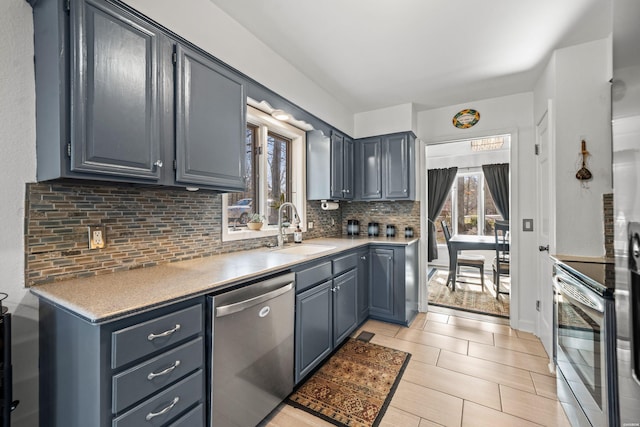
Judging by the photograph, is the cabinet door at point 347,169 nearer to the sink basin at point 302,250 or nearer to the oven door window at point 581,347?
the sink basin at point 302,250

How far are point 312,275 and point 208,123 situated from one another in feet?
4.11

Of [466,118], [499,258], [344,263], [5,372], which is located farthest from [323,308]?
[499,258]

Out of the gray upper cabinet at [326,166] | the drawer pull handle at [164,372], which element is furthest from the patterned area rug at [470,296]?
the drawer pull handle at [164,372]

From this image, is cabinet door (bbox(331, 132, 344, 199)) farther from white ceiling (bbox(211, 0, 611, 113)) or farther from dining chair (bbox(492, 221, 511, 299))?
dining chair (bbox(492, 221, 511, 299))

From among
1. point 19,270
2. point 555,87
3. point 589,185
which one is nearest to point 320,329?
point 19,270

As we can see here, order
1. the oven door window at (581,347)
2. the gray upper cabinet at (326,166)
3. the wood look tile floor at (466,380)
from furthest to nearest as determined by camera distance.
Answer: the gray upper cabinet at (326,166)
the wood look tile floor at (466,380)
the oven door window at (581,347)

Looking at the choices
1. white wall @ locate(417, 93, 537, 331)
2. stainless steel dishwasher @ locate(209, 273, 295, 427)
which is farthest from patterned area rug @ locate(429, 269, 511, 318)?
stainless steel dishwasher @ locate(209, 273, 295, 427)

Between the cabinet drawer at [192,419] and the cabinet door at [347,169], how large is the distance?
2.58 meters

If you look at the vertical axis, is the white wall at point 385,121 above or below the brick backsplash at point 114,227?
above

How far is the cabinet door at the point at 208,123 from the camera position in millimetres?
1512

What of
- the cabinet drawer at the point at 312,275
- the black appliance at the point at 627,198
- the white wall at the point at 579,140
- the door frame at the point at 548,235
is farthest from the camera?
the door frame at the point at 548,235

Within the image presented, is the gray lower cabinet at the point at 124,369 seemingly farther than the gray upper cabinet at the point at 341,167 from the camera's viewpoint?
No

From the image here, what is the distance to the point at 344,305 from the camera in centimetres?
256

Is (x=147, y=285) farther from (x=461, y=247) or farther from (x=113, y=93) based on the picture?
(x=461, y=247)
